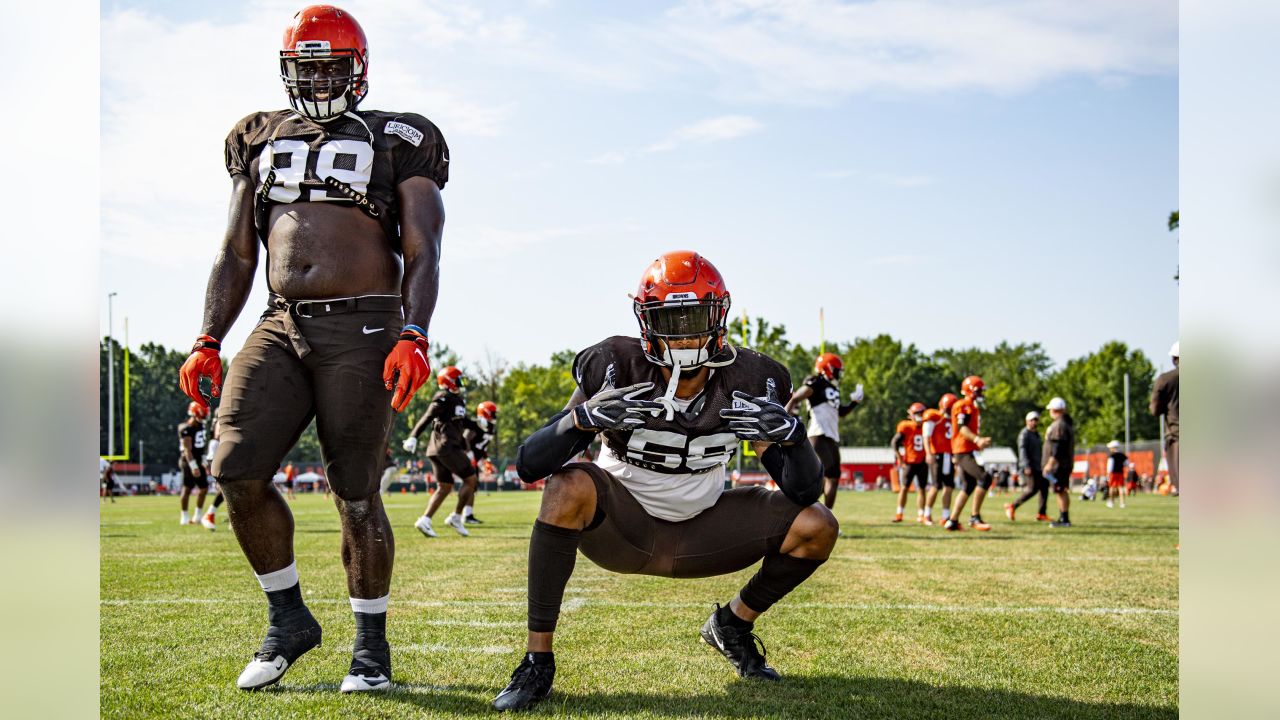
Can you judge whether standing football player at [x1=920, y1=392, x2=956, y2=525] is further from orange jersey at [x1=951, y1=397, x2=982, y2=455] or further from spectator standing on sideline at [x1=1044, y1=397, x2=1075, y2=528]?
spectator standing on sideline at [x1=1044, y1=397, x2=1075, y2=528]

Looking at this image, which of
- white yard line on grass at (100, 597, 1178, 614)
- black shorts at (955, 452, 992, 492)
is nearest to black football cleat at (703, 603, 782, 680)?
white yard line on grass at (100, 597, 1178, 614)

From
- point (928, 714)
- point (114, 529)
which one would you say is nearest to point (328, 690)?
point (928, 714)

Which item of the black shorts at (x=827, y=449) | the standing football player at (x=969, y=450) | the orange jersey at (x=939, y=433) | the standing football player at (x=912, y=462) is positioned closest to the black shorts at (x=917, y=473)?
the standing football player at (x=912, y=462)

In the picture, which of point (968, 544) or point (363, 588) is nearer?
point (363, 588)

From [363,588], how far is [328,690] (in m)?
0.38

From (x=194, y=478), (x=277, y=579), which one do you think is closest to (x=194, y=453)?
(x=194, y=478)

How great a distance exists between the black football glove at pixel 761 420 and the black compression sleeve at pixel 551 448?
50cm

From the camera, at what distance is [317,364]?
402 cm

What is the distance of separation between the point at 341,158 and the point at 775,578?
228 centimetres

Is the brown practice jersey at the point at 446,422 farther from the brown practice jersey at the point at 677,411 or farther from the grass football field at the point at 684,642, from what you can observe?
the brown practice jersey at the point at 677,411

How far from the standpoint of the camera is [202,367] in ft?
13.3

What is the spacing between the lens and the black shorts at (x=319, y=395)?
3.92 metres
